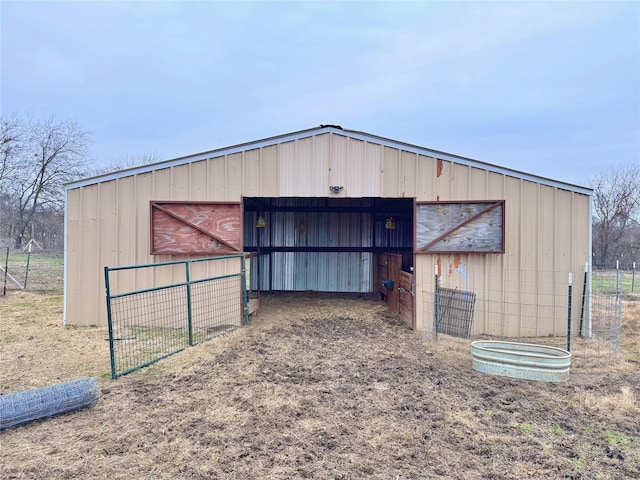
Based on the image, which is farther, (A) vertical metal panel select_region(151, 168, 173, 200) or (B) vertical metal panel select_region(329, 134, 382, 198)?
(A) vertical metal panel select_region(151, 168, 173, 200)

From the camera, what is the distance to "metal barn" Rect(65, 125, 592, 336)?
→ 6.71m

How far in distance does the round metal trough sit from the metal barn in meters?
2.04

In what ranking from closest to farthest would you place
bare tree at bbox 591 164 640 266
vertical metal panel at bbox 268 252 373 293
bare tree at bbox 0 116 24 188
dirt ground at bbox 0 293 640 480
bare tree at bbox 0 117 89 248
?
1. dirt ground at bbox 0 293 640 480
2. vertical metal panel at bbox 268 252 373 293
3. bare tree at bbox 591 164 640 266
4. bare tree at bbox 0 116 24 188
5. bare tree at bbox 0 117 89 248

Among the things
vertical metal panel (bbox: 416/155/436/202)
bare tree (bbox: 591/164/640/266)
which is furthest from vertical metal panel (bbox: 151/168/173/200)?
bare tree (bbox: 591/164/640/266)

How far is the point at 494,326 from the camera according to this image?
6777 millimetres

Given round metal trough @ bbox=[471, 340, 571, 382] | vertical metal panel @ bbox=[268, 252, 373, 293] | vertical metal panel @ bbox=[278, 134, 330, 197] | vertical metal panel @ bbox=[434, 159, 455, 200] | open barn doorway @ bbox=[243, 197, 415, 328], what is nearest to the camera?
round metal trough @ bbox=[471, 340, 571, 382]

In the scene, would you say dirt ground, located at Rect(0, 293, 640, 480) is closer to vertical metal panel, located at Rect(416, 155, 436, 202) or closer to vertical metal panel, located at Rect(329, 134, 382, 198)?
vertical metal panel, located at Rect(416, 155, 436, 202)

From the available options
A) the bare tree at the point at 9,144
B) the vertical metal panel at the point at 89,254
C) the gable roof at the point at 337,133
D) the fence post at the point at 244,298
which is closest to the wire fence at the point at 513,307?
the gable roof at the point at 337,133

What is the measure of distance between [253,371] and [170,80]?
18499mm

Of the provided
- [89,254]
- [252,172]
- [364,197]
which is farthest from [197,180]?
[364,197]

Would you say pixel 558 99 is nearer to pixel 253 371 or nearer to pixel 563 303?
pixel 563 303

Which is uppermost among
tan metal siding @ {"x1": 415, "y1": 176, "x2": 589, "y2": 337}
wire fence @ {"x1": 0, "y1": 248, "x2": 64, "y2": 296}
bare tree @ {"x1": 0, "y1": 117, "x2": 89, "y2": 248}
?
bare tree @ {"x1": 0, "y1": 117, "x2": 89, "y2": 248}

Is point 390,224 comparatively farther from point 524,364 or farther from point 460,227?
point 524,364

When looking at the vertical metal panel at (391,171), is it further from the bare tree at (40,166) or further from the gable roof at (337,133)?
the bare tree at (40,166)
